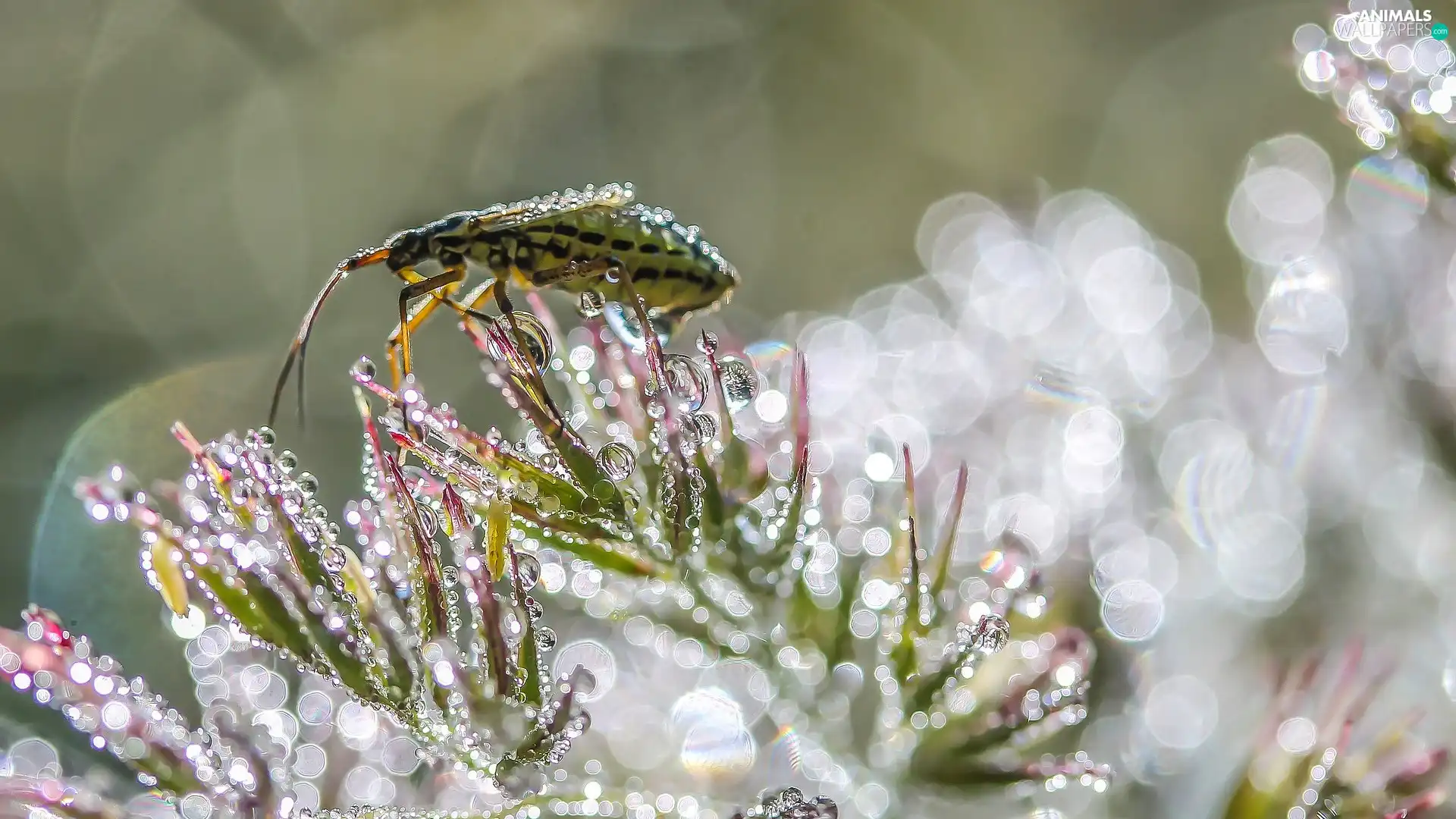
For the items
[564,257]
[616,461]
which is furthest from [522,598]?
[564,257]

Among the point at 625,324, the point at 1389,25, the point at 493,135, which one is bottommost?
the point at 625,324

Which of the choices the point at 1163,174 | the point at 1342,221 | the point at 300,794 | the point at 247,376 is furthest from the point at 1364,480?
the point at 247,376

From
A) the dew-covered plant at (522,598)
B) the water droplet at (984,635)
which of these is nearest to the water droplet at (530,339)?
the dew-covered plant at (522,598)

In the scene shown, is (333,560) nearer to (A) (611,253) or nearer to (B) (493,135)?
(A) (611,253)

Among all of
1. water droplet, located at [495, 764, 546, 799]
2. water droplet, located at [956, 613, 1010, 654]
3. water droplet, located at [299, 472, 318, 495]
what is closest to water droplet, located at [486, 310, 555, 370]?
water droplet, located at [299, 472, 318, 495]

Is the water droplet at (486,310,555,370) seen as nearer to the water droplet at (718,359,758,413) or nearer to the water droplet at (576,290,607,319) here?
the water droplet at (576,290,607,319)

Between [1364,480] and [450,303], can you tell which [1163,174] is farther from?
[450,303]
